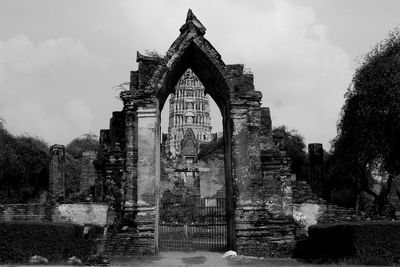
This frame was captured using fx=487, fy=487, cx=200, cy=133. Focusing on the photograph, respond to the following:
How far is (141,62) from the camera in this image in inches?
546

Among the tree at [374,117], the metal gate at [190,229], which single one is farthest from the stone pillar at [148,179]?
the tree at [374,117]

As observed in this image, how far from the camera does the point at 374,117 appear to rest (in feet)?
71.6

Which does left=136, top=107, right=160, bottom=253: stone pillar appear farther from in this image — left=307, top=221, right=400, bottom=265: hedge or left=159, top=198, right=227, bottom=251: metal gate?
left=307, top=221, right=400, bottom=265: hedge

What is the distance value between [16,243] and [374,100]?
16.5 metres

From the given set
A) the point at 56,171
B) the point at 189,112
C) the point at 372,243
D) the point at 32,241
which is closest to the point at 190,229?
the point at 56,171

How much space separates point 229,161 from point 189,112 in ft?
290

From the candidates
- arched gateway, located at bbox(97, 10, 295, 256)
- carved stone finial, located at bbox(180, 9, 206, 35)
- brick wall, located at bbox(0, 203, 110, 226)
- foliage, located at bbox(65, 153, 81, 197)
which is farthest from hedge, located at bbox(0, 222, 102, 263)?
foliage, located at bbox(65, 153, 81, 197)

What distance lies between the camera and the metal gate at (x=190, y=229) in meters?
17.3

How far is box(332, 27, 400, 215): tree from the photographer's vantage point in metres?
21.1

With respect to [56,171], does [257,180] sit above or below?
below

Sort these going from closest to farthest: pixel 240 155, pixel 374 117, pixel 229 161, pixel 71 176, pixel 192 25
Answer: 1. pixel 240 155
2. pixel 192 25
3. pixel 229 161
4. pixel 374 117
5. pixel 71 176

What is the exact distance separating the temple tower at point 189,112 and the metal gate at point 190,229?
2859 inches

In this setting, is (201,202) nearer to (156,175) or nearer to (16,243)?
(156,175)

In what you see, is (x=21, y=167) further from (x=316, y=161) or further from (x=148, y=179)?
(x=148, y=179)
